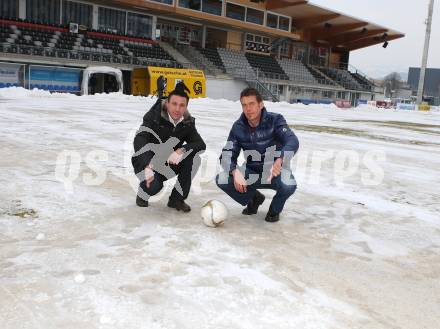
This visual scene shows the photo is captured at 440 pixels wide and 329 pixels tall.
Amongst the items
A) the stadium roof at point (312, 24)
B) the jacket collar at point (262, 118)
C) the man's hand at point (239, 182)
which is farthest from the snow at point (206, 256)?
the stadium roof at point (312, 24)

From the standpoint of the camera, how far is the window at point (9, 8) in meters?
29.1

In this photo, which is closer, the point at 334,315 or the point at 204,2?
the point at 334,315

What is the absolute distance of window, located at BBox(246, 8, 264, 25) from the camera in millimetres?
41966

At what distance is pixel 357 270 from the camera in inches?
124

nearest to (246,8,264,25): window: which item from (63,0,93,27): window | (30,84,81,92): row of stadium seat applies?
(63,0,93,27): window

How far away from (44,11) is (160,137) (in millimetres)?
30457

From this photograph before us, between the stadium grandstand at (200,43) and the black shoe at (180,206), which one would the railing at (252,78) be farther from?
the black shoe at (180,206)

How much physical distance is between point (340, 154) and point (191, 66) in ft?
91.5

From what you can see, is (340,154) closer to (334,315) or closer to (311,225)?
(311,225)

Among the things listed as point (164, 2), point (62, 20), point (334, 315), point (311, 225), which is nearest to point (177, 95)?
point (311, 225)

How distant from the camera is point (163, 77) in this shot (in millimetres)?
28859

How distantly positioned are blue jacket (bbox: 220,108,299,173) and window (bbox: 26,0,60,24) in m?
30.4

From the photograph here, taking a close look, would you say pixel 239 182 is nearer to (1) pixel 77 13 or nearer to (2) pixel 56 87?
(2) pixel 56 87

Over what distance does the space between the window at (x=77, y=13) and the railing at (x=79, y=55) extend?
5031 mm
